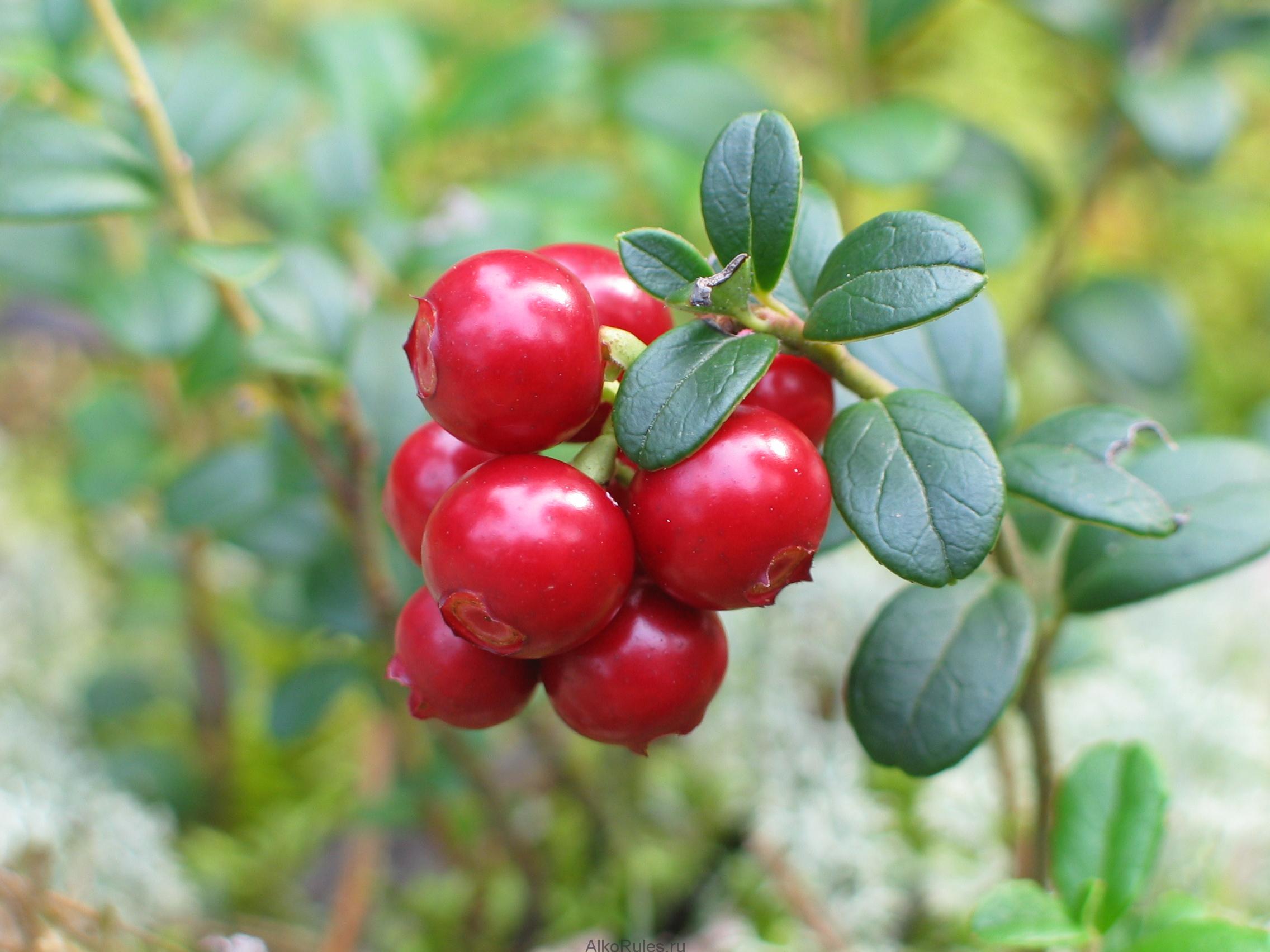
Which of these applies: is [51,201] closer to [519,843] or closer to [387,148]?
[387,148]

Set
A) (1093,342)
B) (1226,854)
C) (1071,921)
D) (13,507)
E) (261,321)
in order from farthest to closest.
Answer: (13,507), (1093,342), (1226,854), (261,321), (1071,921)

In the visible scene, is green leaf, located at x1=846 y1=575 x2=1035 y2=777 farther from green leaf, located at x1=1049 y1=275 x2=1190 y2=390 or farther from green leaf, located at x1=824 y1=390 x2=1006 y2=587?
green leaf, located at x1=1049 y1=275 x2=1190 y2=390

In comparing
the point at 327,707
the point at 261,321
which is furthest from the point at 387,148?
the point at 327,707

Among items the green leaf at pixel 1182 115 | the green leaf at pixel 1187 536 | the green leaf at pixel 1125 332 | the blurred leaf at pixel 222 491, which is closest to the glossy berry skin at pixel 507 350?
the green leaf at pixel 1187 536

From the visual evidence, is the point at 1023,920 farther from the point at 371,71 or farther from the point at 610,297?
the point at 371,71

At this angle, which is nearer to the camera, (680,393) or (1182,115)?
(680,393)

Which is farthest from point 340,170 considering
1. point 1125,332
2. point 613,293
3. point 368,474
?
point 1125,332
